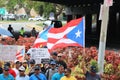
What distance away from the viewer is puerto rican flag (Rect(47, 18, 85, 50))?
13541 mm

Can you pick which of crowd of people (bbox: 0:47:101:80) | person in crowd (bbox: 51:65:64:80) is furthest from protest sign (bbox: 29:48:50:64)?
person in crowd (bbox: 51:65:64:80)

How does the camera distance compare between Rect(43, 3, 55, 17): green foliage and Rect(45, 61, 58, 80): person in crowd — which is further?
Rect(43, 3, 55, 17): green foliage

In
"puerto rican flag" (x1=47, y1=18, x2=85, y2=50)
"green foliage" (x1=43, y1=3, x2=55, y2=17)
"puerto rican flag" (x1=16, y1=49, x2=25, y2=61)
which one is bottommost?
"puerto rican flag" (x1=16, y1=49, x2=25, y2=61)

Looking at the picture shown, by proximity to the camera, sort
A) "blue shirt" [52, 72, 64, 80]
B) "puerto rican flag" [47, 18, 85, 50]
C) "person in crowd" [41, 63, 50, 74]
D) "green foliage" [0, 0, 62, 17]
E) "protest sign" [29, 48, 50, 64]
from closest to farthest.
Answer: "blue shirt" [52, 72, 64, 80]
"person in crowd" [41, 63, 50, 74]
"puerto rican flag" [47, 18, 85, 50]
"protest sign" [29, 48, 50, 64]
"green foliage" [0, 0, 62, 17]

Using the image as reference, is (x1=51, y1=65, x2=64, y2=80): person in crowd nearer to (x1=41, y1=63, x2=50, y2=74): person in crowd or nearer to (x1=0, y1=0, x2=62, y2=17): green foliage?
(x1=41, y1=63, x2=50, y2=74): person in crowd

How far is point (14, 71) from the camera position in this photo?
486 inches

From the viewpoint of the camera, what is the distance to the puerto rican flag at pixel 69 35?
13.5 m

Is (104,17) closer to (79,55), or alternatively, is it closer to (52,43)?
(52,43)

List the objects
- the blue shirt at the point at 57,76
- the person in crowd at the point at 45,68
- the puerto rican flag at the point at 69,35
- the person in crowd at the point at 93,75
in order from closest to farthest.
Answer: the person in crowd at the point at 93,75, the blue shirt at the point at 57,76, the person in crowd at the point at 45,68, the puerto rican flag at the point at 69,35

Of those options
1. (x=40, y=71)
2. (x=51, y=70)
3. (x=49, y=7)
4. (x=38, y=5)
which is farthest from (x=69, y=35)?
(x=38, y=5)

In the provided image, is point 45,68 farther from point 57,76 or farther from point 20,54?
point 57,76

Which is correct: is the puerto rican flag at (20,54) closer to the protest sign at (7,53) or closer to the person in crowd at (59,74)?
the protest sign at (7,53)

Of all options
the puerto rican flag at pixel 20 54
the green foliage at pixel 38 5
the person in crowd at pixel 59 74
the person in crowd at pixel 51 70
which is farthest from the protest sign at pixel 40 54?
the green foliage at pixel 38 5

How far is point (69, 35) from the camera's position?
14.0 m
